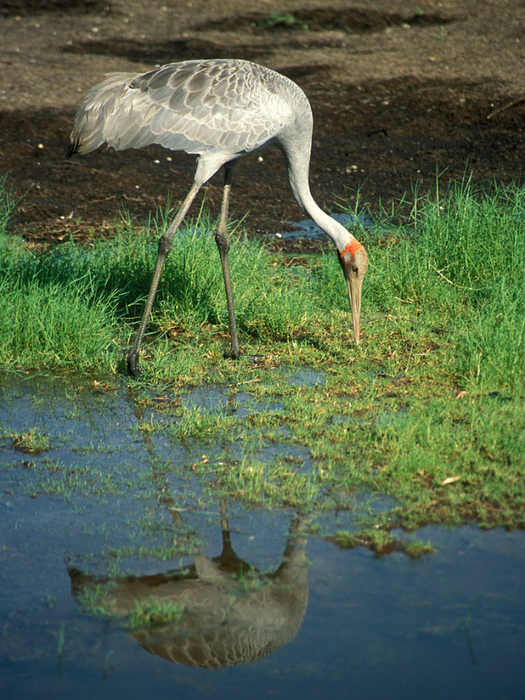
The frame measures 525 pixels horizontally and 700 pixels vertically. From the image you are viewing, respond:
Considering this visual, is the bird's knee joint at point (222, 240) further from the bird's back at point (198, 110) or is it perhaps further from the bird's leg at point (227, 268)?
the bird's back at point (198, 110)

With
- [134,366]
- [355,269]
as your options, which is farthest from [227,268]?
[134,366]

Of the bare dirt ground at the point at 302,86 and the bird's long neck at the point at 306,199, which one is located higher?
the bird's long neck at the point at 306,199

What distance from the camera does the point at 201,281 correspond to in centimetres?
599

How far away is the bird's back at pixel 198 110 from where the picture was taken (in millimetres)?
4848

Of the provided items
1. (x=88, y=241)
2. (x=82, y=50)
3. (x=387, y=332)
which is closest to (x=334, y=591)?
(x=387, y=332)

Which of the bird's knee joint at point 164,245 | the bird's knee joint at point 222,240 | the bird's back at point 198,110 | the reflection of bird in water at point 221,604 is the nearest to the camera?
the reflection of bird in water at point 221,604

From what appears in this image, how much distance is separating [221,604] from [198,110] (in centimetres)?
317

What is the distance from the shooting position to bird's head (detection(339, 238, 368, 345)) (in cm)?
507

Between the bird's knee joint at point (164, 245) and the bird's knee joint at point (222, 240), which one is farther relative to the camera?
the bird's knee joint at point (222, 240)

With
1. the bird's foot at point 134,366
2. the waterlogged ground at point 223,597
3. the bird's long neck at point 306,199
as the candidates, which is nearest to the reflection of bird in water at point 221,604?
the waterlogged ground at point 223,597

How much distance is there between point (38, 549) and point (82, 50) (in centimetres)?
1398

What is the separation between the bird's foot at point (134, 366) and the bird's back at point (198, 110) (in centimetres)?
136

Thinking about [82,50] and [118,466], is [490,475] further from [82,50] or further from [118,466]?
[82,50]

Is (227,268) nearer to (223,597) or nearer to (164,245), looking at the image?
(164,245)
